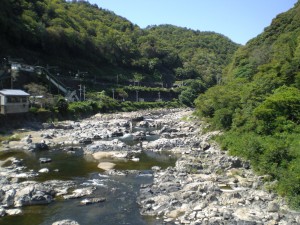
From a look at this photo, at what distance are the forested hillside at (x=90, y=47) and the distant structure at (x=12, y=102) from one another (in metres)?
33.0

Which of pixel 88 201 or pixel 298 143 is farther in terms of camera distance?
pixel 298 143

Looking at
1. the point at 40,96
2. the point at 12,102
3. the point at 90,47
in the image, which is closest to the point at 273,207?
the point at 12,102

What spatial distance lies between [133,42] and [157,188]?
137 metres

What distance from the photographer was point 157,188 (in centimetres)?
2108

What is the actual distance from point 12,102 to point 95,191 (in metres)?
28.2

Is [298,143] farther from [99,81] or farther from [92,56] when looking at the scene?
[92,56]

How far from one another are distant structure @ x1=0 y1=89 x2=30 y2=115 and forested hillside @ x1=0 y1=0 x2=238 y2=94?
33.0 meters

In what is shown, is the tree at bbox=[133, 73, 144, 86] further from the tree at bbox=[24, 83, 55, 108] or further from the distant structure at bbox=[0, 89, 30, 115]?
the distant structure at bbox=[0, 89, 30, 115]

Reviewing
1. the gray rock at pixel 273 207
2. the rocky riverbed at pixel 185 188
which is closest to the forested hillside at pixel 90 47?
the rocky riverbed at pixel 185 188

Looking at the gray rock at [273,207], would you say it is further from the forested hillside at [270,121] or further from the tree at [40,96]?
the tree at [40,96]

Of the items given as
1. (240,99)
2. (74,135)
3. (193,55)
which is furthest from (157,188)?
(193,55)

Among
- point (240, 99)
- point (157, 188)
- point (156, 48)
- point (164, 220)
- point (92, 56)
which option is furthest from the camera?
point (156, 48)

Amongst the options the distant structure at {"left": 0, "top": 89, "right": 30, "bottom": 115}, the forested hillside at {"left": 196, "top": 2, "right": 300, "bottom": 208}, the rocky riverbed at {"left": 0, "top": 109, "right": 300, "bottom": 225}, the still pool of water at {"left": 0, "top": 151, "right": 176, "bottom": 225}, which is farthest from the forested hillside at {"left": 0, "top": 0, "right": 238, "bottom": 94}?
the forested hillside at {"left": 196, "top": 2, "right": 300, "bottom": 208}

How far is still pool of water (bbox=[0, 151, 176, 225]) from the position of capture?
1698 centimetres
